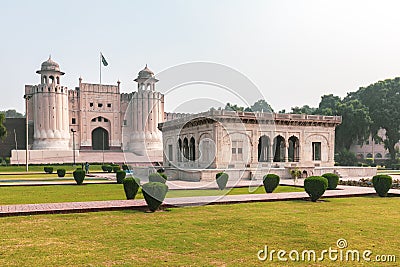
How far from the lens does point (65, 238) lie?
26.3 ft

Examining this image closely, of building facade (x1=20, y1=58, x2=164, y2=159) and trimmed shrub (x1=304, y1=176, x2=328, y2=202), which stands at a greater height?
building facade (x1=20, y1=58, x2=164, y2=159)

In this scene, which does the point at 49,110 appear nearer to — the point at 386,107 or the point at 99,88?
the point at 99,88

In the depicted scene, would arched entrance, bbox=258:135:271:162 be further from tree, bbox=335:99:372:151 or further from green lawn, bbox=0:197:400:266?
tree, bbox=335:99:372:151

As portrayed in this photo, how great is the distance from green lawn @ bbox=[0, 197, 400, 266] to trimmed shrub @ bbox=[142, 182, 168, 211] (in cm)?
50

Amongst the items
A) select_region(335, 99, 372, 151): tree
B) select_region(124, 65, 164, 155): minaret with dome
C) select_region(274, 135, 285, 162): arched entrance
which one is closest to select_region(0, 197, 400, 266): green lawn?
select_region(274, 135, 285, 162): arched entrance

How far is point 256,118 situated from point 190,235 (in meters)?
21.2

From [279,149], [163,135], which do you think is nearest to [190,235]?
[279,149]

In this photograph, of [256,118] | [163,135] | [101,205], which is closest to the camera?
[101,205]

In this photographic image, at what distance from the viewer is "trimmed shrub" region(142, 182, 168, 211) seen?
1138 cm

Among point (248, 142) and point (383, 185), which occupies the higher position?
point (248, 142)

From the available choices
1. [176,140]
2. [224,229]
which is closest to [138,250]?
[224,229]

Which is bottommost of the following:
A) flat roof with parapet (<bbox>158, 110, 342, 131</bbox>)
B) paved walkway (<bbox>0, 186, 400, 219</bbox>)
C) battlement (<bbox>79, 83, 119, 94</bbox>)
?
paved walkway (<bbox>0, 186, 400, 219</bbox>)

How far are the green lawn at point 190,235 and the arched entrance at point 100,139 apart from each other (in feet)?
166

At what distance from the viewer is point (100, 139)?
199ft
